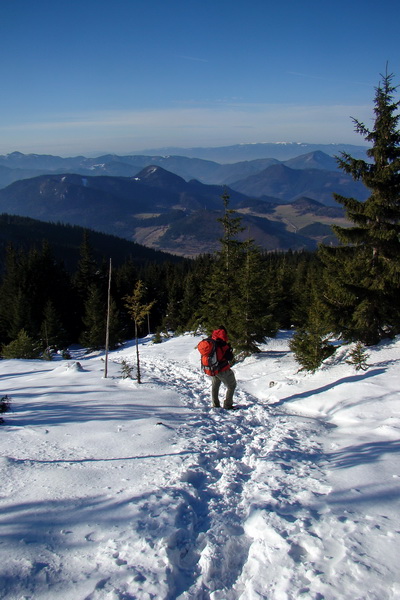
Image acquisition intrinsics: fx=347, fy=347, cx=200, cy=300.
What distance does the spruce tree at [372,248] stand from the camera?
13641 millimetres

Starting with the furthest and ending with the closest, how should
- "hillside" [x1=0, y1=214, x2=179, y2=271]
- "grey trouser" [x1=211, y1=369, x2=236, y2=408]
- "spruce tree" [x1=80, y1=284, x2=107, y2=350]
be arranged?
"hillside" [x1=0, y1=214, x2=179, y2=271], "spruce tree" [x1=80, y1=284, x2=107, y2=350], "grey trouser" [x1=211, y1=369, x2=236, y2=408]

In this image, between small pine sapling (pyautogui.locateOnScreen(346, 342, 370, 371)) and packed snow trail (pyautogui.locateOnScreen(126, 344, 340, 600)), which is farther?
small pine sapling (pyautogui.locateOnScreen(346, 342, 370, 371))

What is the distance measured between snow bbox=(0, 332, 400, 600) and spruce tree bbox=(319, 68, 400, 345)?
5.32 metres

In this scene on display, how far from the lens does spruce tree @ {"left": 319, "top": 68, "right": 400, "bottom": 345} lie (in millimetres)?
13641

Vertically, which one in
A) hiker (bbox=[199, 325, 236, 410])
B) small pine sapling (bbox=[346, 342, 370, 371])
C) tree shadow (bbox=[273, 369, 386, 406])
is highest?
hiker (bbox=[199, 325, 236, 410])

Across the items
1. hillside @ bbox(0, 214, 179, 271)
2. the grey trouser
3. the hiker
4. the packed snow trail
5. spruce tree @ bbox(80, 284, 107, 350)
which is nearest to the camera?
the packed snow trail

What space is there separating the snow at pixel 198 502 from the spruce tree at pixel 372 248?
5.32 metres

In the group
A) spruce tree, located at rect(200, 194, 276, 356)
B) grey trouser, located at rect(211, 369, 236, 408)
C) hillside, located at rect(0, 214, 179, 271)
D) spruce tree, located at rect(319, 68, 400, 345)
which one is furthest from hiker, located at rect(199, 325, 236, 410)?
hillside, located at rect(0, 214, 179, 271)

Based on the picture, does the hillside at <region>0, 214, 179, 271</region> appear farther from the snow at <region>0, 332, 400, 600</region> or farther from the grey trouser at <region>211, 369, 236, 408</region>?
the snow at <region>0, 332, 400, 600</region>

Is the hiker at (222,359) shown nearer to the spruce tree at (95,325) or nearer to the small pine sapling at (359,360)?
the small pine sapling at (359,360)

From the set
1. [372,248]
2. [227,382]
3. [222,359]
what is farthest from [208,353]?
[372,248]

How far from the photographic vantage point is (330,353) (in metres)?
14.4

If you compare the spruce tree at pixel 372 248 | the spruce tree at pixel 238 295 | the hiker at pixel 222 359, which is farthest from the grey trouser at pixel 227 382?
the spruce tree at pixel 238 295

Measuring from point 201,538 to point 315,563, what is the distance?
1.33 meters
